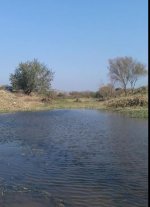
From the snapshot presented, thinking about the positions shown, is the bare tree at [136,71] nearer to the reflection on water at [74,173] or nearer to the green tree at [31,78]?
the green tree at [31,78]

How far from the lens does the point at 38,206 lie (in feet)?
28.3

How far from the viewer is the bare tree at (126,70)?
78.2 meters

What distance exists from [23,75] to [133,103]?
2558cm

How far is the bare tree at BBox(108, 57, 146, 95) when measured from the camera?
7819 centimetres

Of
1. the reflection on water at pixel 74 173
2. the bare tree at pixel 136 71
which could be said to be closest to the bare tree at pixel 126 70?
the bare tree at pixel 136 71

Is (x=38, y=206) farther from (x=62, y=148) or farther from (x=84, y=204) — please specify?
(x=62, y=148)

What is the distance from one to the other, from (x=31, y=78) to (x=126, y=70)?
70.8 feet

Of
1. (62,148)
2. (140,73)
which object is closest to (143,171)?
(62,148)

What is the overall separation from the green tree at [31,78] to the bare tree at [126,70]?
1677 cm

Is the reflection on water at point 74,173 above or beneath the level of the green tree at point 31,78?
beneath

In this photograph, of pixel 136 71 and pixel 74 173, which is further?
pixel 136 71

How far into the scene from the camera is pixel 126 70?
7869 cm

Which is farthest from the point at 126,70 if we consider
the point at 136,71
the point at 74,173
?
the point at 74,173

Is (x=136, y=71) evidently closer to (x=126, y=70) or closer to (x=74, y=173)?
(x=126, y=70)
